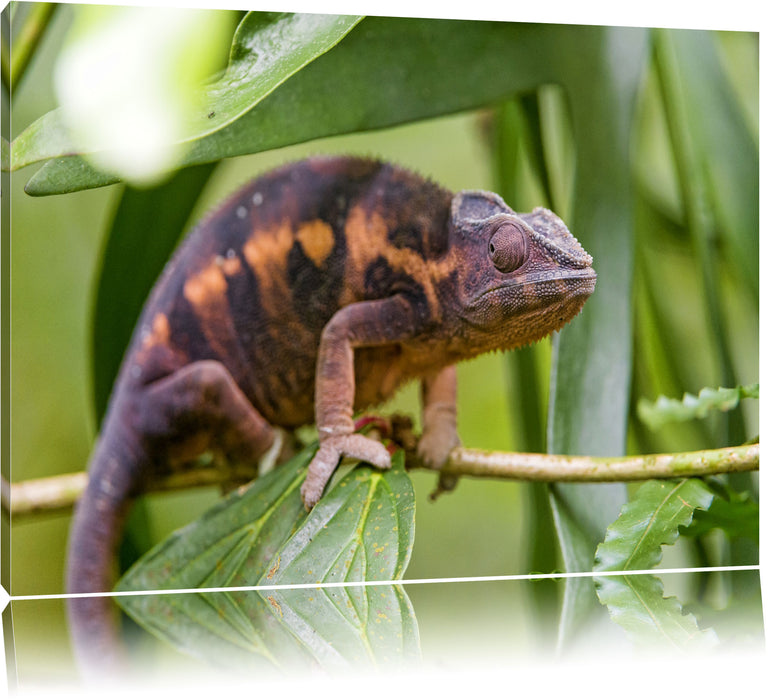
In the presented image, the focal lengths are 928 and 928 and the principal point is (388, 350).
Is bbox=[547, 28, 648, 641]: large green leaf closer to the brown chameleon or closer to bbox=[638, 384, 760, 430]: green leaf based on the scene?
bbox=[638, 384, 760, 430]: green leaf

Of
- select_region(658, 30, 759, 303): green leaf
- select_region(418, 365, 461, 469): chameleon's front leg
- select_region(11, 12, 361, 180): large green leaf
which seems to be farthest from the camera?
select_region(658, 30, 759, 303): green leaf

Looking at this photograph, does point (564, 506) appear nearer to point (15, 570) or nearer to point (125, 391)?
point (125, 391)

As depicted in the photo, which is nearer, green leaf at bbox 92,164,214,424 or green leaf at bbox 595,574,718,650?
green leaf at bbox 595,574,718,650

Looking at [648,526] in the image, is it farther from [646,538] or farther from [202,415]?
[202,415]

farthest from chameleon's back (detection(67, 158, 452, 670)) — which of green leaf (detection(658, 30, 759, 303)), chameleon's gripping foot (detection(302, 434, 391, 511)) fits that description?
green leaf (detection(658, 30, 759, 303))

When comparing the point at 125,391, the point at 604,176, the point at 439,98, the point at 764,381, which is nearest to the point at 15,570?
the point at 125,391

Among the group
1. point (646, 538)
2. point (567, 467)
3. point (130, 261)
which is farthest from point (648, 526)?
point (130, 261)
